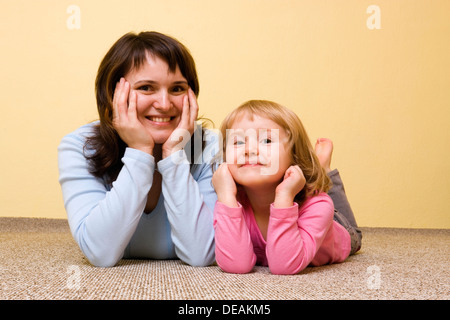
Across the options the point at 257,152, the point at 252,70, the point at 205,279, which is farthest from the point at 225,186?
the point at 252,70

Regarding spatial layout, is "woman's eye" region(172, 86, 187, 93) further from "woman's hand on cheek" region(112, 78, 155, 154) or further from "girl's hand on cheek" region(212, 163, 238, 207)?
"girl's hand on cheek" region(212, 163, 238, 207)

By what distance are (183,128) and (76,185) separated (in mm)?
256

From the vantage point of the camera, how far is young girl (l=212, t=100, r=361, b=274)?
0.88m

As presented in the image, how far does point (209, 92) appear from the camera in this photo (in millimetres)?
1900

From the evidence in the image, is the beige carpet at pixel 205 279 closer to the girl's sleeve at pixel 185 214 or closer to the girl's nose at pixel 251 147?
the girl's sleeve at pixel 185 214

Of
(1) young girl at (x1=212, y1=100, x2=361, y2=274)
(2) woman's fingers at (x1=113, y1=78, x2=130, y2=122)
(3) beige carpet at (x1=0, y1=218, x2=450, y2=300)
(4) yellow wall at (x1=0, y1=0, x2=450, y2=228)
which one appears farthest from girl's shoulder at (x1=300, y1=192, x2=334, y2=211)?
(4) yellow wall at (x1=0, y1=0, x2=450, y2=228)

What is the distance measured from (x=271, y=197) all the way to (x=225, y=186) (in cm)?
12

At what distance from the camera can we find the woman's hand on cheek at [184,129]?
3.29 ft

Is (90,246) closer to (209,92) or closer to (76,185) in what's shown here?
(76,185)

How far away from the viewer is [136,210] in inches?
36.7

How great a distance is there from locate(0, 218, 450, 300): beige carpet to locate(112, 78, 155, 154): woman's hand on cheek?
0.83ft

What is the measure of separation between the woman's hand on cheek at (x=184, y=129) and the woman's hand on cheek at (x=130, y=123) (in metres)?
0.04

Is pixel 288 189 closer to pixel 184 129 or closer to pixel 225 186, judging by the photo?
pixel 225 186

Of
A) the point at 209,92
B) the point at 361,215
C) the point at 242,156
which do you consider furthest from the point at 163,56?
the point at 361,215
